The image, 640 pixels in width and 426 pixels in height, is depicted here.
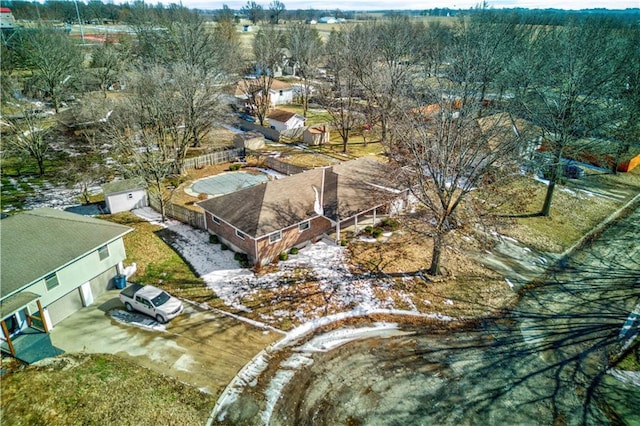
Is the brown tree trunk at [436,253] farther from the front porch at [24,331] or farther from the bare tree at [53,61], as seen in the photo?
the bare tree at [53,61]

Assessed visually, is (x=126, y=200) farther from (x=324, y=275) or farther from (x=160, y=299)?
(x=324, y=275)

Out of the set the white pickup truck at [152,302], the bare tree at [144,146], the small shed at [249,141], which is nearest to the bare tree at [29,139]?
the bare tree at [144,146]

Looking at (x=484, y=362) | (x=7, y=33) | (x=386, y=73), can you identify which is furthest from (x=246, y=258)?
(x=7, y=33)

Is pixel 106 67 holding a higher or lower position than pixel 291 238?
higher

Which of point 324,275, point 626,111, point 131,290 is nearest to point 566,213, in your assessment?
point 626,111

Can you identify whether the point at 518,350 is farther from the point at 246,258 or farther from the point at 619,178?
the point at 619,178
